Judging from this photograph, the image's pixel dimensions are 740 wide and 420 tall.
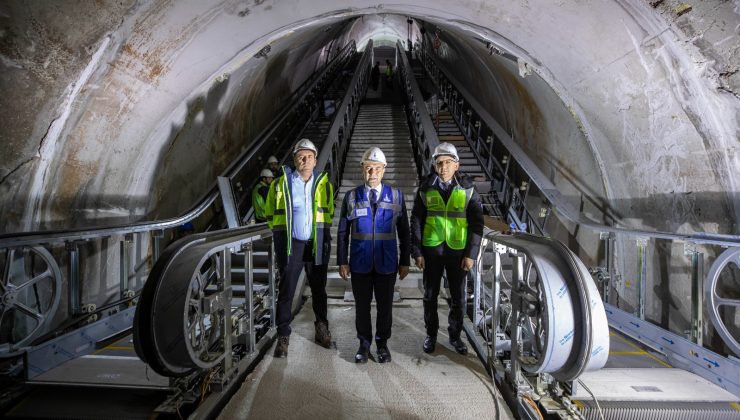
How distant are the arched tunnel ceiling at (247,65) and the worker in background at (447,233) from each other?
1.57m

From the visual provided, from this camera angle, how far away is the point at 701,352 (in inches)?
101

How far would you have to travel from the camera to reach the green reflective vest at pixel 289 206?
2928mm

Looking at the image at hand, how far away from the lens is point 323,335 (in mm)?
3115

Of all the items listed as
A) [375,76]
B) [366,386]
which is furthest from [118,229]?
[375,76]

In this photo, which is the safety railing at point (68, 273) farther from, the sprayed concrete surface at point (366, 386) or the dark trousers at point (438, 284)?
the dark trousers at point (438, 284)

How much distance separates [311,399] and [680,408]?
2330 mm

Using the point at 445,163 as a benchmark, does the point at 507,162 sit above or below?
above

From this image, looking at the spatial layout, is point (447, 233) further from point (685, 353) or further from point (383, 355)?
point (685, 353)

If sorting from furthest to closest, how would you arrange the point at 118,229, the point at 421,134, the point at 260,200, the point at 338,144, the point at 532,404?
1. the point at 421,134
2. the point at 338,144
3. the point at 260,200
4. the point at 118,229
5. the point at 532,404

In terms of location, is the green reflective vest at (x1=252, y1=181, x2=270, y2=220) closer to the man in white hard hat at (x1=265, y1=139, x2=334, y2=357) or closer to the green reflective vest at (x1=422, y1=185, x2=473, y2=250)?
the man in white hard hat at (x1=265, y1=139, x2=334, y2=357)

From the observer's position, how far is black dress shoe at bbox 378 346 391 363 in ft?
9.41

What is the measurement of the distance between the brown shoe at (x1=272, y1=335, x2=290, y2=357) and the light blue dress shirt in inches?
33.2

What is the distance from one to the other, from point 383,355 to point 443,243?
1.02m

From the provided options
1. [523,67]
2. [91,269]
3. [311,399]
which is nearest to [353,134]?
[523,67]
